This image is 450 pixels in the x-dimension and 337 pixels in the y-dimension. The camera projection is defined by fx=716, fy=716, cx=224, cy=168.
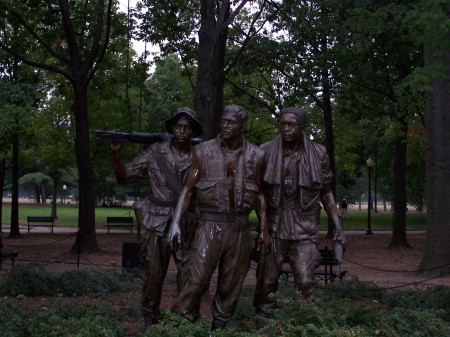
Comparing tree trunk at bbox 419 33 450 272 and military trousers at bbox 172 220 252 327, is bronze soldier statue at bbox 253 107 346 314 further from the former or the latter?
tree trunk at bbox 419 33 450 272

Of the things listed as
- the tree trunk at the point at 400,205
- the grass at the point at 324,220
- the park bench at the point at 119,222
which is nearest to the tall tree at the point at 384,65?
the tree trunk at the point at 400,205

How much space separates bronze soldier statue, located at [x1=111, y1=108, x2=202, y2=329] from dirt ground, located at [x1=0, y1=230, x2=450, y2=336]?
92 cm

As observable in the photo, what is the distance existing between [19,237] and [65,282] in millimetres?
15256

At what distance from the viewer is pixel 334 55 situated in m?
19.3

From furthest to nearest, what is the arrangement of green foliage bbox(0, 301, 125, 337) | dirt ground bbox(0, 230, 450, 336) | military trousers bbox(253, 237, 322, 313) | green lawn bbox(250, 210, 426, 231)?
green lawn bbox(250, 210, 426, 231)
dirt ground bbox(0, 230, 450, 336)
military trousers bbox(253, 237, 322, 313)
green foliage bbox(0, 301, 125, 337)

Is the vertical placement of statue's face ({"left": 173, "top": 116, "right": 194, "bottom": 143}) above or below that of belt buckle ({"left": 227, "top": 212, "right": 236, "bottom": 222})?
above

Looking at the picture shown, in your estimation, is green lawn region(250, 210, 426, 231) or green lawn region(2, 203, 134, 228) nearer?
green lawn region(250, 210, 426, 231)

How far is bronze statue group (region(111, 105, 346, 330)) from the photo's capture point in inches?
252

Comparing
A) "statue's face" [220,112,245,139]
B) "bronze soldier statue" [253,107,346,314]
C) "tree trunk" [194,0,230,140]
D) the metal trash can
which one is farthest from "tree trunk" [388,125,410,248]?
"statue's face" [220,112,245,139]

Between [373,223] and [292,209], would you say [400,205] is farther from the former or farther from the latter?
[373,223]

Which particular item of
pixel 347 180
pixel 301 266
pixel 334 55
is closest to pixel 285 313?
pixel 301 266

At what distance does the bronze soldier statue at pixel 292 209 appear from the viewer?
264 inches

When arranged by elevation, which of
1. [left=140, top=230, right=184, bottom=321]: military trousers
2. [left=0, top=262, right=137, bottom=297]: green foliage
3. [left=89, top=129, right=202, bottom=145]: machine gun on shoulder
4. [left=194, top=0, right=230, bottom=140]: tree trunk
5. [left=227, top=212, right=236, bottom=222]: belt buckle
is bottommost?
[left=0, top=262, right=137, bottom=297]: green foliage

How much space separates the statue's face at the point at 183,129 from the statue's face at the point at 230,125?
2.24 feet
